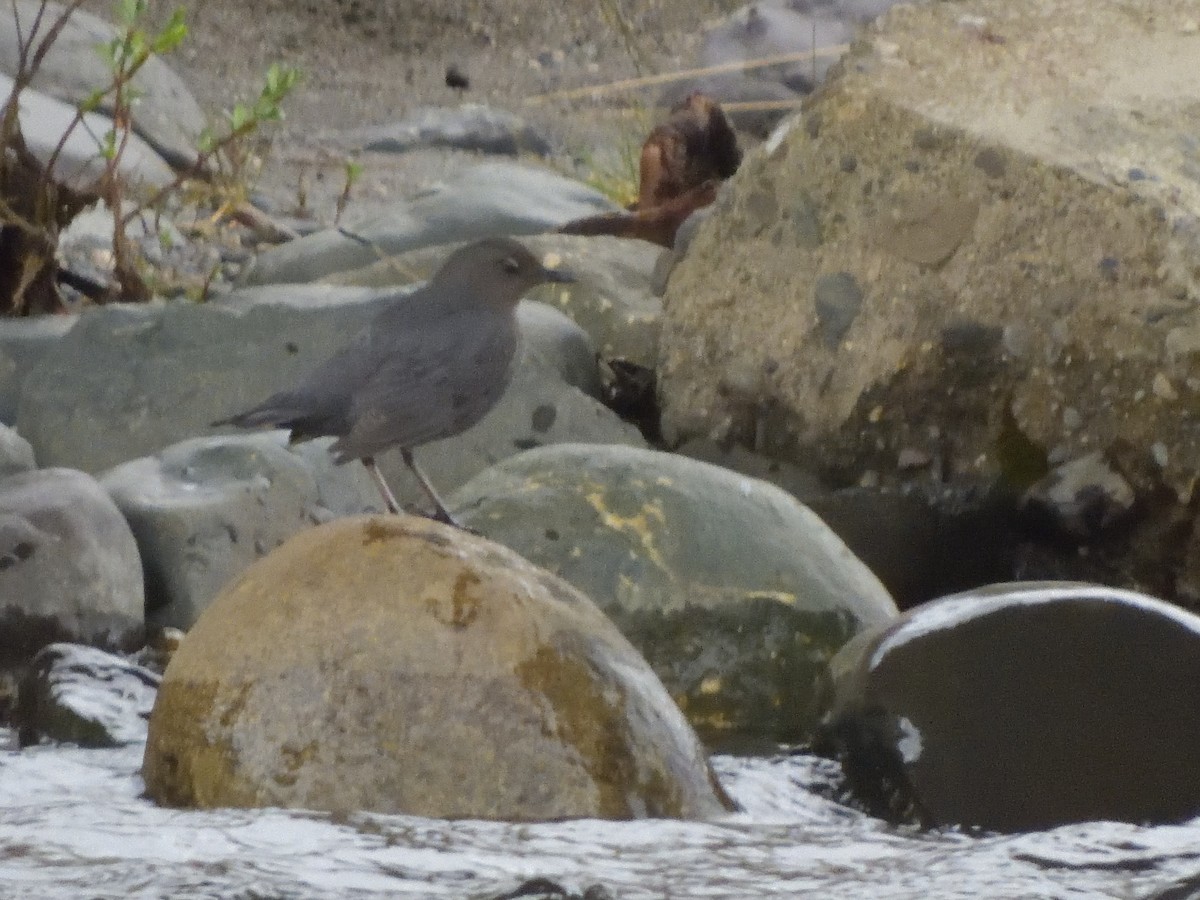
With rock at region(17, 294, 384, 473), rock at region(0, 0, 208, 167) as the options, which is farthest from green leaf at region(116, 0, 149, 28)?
rock at region(0, 0, 208, 167)

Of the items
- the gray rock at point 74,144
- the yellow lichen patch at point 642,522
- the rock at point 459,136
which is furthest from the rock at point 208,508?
the rock at point 459,136

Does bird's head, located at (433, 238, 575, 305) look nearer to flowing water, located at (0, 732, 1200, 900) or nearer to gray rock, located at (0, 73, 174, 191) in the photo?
flowing water, located at (0, 732, 1200, 900)

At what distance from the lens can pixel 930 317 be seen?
246 inches

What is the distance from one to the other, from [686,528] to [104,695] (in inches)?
54.8

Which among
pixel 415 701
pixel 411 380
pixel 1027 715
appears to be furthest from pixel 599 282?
pixel 415 701

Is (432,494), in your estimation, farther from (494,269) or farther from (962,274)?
(962,274)

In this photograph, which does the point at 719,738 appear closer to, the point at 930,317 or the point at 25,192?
the point at 930,317

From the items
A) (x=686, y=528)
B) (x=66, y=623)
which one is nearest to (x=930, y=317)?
(x=686, y=528)

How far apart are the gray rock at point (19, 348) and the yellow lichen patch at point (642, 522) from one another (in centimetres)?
226

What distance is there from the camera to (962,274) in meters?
6.21

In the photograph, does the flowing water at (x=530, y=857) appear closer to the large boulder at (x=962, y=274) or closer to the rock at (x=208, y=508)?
the rock at (x=208, y=508)

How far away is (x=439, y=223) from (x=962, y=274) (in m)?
2.92

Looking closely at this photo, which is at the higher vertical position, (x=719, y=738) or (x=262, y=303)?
(x=262, y=303)

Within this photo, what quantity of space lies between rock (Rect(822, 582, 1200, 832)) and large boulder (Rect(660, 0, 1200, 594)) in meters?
1.39
